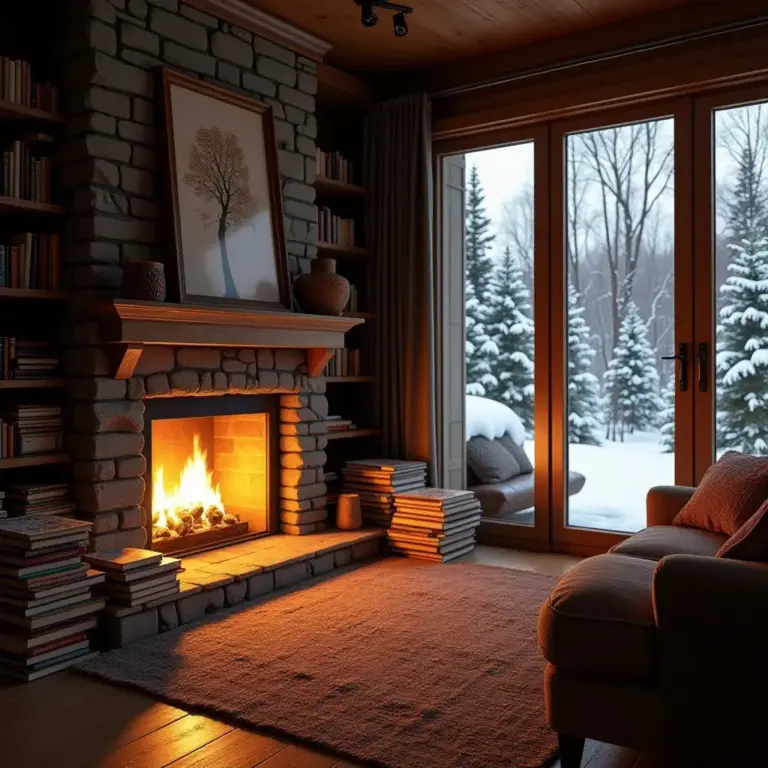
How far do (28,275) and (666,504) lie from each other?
281cm

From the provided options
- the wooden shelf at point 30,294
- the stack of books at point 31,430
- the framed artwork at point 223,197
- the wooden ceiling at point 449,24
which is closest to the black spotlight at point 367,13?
the wooden ceiling at point 449,24

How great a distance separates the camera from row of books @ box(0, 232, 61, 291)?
332cm

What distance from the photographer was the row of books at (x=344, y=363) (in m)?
4.97

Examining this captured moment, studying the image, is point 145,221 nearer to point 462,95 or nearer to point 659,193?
point 462,95

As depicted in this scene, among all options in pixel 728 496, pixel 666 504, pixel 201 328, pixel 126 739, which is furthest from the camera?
pixel 201 328

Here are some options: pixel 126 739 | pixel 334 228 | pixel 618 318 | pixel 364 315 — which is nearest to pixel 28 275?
pixel 126 739

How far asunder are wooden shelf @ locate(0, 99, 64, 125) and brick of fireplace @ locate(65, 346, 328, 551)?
3.18 ft

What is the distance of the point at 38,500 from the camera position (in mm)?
3320

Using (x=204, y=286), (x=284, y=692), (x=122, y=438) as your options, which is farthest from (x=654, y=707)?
(x=204, y=286)

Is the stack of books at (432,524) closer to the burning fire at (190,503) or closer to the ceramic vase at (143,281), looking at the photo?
the burning fire at (190,503)

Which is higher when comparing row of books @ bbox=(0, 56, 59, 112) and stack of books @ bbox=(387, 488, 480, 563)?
row of books @ bbox=(0, 56, 59, 112)

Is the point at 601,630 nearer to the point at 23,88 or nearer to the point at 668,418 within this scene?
the point at 668,418

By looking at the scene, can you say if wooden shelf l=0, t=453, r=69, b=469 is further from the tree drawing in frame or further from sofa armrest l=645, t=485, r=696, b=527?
sofa armrest l=645, t=485, r=696, b=527

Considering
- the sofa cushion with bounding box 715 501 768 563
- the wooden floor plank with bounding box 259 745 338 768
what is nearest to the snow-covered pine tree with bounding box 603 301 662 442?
the sofa cushion with bounding box 715 501 768 563
